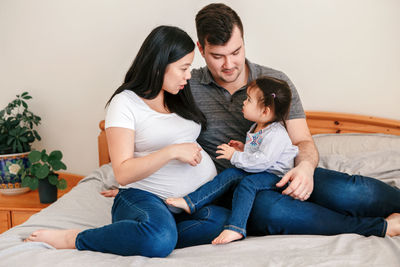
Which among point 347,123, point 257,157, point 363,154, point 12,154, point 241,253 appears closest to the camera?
point 241,253

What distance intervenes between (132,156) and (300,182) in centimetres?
56

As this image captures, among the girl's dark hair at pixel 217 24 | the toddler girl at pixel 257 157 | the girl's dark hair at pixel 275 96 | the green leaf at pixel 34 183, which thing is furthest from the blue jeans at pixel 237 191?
the green leaf at pixel 34 183

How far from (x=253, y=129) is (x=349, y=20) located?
1.05 metres

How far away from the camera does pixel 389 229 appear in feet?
3.60

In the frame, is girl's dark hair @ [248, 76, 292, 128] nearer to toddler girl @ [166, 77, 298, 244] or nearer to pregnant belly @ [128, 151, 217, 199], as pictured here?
toddler girl @ [166, 77, 298, 244]

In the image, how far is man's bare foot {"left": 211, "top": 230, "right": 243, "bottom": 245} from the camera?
108 centimetres

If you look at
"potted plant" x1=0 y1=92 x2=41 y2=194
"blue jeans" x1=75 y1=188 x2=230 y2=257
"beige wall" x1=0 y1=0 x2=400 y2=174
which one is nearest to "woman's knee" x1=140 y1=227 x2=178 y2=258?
"blue jeans" x1=75 y1=188 x2=230 y2=257

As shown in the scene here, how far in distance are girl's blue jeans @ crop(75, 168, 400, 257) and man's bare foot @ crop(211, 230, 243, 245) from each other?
0.06 meters

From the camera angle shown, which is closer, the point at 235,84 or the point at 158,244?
the point at 158,244

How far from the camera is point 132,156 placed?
123 cm

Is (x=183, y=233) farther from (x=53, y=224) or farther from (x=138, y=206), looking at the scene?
(x=53, y=224)

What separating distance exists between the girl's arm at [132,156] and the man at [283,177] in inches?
10.9

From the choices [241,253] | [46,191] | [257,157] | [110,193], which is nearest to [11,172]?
[46,191]

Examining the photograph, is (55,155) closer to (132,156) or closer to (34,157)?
(34,157)
